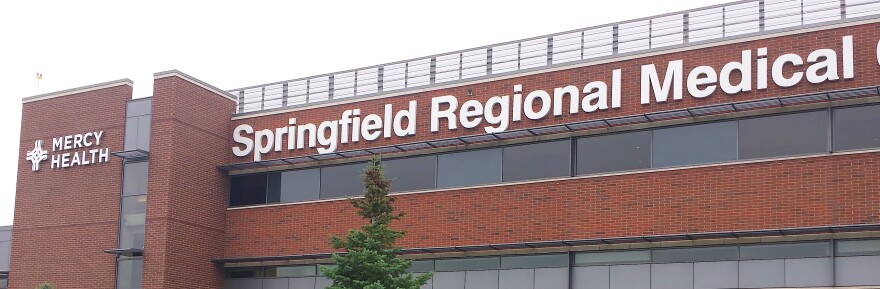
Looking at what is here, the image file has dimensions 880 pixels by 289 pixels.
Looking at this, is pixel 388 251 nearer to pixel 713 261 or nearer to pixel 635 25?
pixel 713 261

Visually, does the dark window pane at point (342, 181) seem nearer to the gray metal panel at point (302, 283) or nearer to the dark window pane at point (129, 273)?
the gray metal panel at point (302, 283)

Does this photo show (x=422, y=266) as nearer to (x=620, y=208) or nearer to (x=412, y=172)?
(x=412, y=172)

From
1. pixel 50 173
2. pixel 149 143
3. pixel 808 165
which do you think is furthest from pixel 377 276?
pixel 50 173

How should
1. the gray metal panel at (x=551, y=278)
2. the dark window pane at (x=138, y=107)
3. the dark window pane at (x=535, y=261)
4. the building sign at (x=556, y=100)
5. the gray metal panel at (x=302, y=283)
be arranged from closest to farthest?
1. the building sign at (x=556, y=100)
2. the gray metal panel at (x=551, y=278)
3. the dark window pane at (x=535, y=261)
4. the gray metal panel at (x=302, y=283)
5. the dark window pane at (x=138, y=107)

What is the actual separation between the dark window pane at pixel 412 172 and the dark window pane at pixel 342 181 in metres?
0.98

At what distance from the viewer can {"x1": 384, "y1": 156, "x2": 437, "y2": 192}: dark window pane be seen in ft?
114

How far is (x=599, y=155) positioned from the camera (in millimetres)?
31734

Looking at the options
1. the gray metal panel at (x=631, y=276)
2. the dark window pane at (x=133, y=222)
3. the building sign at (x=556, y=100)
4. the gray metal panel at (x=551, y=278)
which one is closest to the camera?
the building sign at (x=556, y=100)

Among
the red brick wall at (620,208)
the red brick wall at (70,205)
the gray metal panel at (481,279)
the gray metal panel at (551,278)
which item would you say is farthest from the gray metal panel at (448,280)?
the red brick wall at (70,205)

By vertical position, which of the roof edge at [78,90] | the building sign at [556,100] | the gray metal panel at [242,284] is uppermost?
the roof edge at [78,90]

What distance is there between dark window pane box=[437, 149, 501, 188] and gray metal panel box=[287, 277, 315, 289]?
526 centimetres

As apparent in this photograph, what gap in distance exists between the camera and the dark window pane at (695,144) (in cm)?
2977

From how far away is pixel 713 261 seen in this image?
96.7 feet

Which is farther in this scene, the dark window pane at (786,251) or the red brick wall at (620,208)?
the dark window pane at (786,251)
